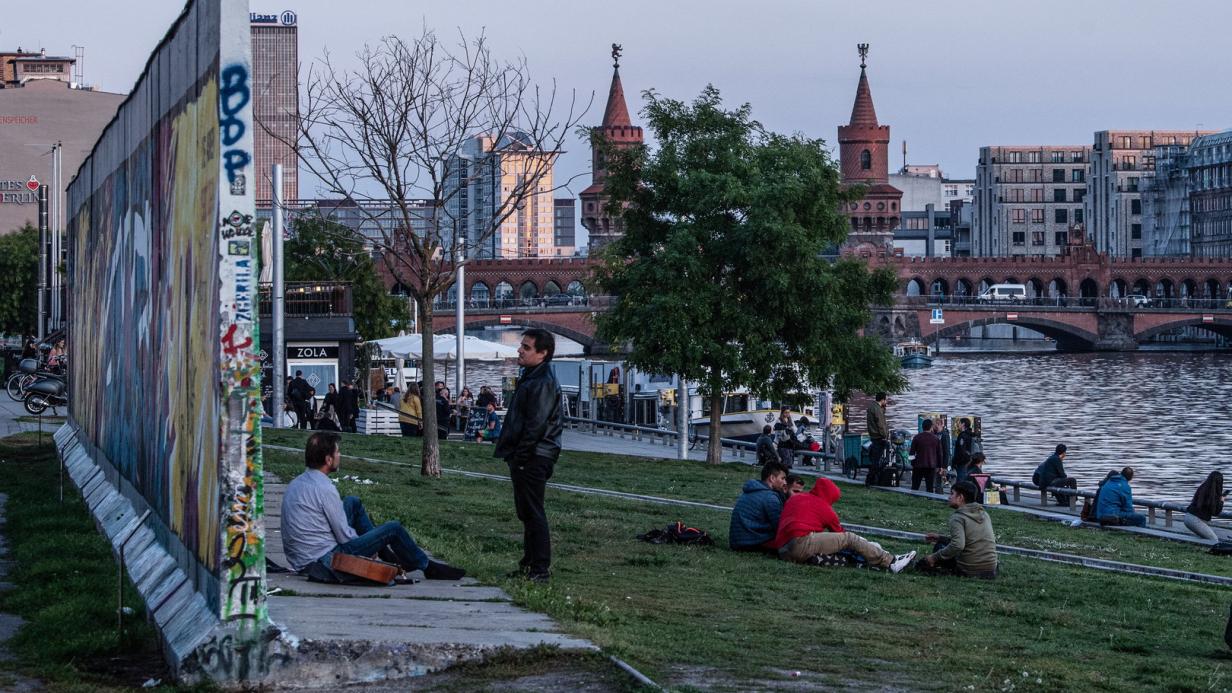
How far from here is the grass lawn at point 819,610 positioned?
8016mm

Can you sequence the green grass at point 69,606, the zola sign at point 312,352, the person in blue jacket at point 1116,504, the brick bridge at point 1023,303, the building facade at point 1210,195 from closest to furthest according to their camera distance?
the green grass at point 69,606
the person in blue jacket at point 1116,504
the zola sign at point 312,352
the brick bridge at point 1023,303
the building facade at point 1210,195

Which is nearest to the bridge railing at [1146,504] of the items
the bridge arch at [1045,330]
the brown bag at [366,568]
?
the brown bag at [366,568]

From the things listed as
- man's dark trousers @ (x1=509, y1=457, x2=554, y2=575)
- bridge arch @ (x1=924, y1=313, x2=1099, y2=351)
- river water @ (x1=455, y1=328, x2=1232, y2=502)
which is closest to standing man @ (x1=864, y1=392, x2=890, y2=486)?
river water @ (x1=455, y1=328, x2=1232, y2=502)

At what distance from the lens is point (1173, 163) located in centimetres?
15950

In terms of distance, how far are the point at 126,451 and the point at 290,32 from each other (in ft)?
577

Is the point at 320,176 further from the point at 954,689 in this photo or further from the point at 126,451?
the point at 954,689

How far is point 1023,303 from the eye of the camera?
394ft

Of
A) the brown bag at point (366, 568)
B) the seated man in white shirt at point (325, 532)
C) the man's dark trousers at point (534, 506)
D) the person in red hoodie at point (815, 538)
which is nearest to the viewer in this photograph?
the brown bag at point (366, 568)

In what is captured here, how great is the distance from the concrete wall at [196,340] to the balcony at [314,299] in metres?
28.4

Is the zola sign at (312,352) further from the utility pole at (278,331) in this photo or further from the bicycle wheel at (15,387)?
the utility pole at (278,331)

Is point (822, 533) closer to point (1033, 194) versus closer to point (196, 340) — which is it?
point (196, 340)

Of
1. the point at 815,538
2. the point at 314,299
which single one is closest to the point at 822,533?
the point at 815,538

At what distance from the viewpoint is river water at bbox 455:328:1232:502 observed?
43.9 m

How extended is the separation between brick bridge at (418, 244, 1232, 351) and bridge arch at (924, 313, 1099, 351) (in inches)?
3.7
